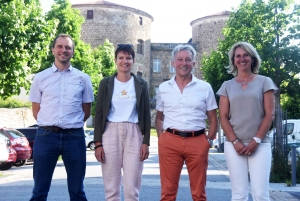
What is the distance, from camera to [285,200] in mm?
10656

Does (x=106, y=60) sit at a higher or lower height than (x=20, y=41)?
higher

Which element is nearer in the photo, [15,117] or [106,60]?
[15,117]

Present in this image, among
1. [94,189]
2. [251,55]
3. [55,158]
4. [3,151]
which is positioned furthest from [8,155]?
[251,55]

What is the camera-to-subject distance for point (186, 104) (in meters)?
6.34

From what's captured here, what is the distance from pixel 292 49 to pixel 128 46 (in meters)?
18.1

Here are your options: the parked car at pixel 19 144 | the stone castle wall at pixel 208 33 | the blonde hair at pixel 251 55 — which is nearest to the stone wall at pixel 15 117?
the parked car at pixel 19 144

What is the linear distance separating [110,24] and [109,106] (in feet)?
213

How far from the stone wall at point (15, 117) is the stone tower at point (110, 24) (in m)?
32.0

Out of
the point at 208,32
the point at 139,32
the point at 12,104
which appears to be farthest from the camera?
the point at 208,32

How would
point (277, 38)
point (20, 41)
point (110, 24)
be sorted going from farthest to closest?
point (110, 24) < point (277, 38) < point (20, 41)

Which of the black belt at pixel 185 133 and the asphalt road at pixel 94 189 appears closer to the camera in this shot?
the black belt at pixel 185 133

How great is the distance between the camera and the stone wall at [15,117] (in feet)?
119

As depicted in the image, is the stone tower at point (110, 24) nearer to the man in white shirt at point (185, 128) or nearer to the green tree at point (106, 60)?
the green tree at point (106, 60)

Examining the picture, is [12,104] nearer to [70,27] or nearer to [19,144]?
[70,27]
